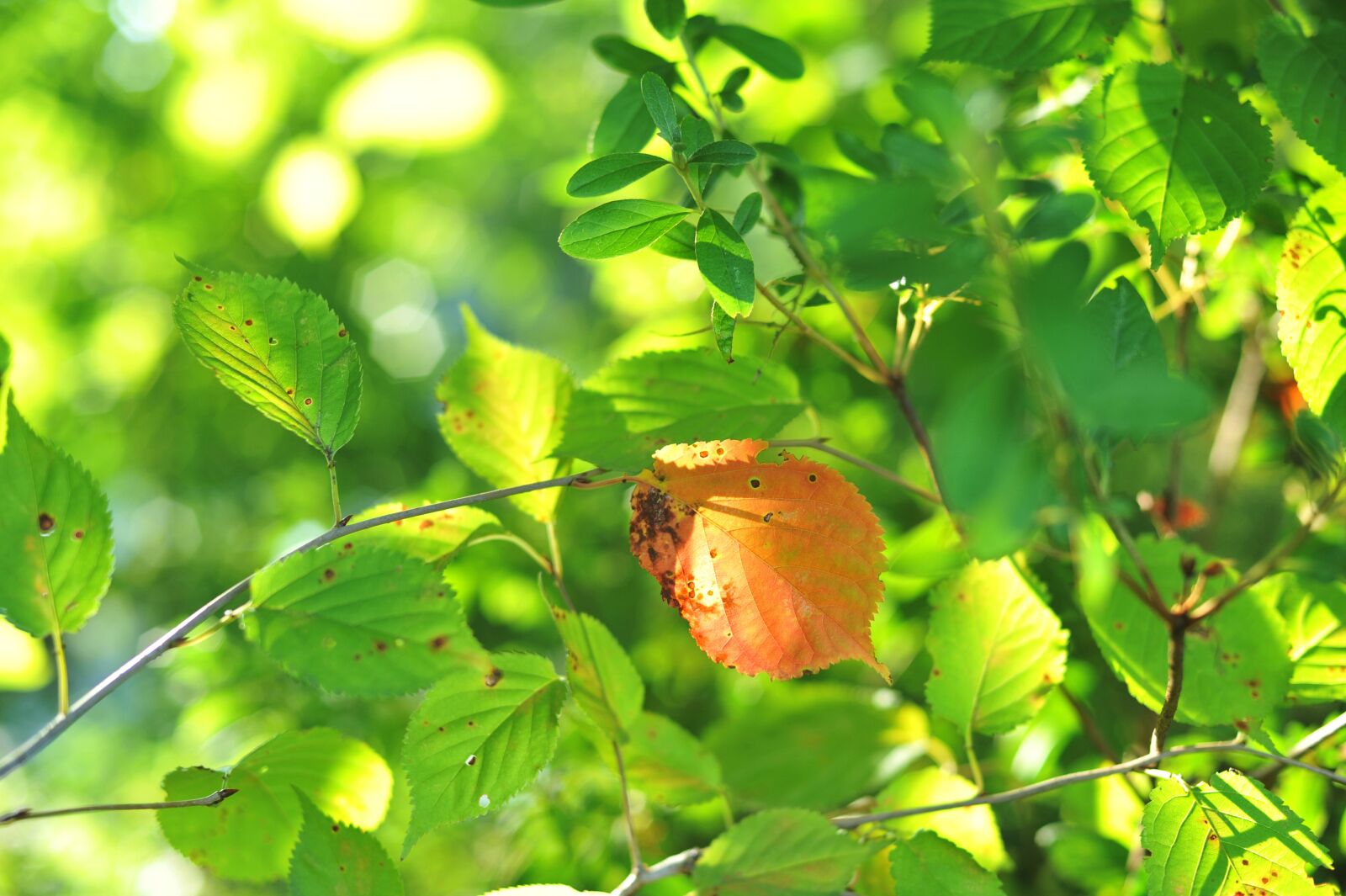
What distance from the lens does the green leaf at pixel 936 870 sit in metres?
0.36

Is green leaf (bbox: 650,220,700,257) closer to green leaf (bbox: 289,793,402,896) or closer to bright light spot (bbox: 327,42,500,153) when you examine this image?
green leaf (bbox: 289,793,402,896)

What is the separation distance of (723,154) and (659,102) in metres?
0.03

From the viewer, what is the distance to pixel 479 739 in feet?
1.23

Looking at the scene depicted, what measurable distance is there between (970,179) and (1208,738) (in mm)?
388

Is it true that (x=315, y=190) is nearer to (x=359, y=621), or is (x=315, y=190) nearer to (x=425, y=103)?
(x=425, y=103)

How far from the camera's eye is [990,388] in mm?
208

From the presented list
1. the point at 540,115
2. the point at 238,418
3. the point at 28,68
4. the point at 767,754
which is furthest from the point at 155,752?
the point at 540,115

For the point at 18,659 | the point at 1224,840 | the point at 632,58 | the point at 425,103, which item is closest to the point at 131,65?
the point at 425,103

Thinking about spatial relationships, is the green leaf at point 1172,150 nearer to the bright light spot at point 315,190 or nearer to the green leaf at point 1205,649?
the green leaf at point 1205,649

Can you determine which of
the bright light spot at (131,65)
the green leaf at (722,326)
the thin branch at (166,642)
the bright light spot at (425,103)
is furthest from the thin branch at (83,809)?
the bright light spot at (131,65)

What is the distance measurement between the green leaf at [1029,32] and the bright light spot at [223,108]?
962mm

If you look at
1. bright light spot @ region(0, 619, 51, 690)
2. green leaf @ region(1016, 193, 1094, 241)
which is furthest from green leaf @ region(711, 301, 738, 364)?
bright light spot @ region(0, 619, 51, 690)

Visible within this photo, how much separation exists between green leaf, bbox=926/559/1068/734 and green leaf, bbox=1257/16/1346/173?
8.5 inches

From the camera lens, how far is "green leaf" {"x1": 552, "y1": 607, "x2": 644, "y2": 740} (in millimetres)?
381
